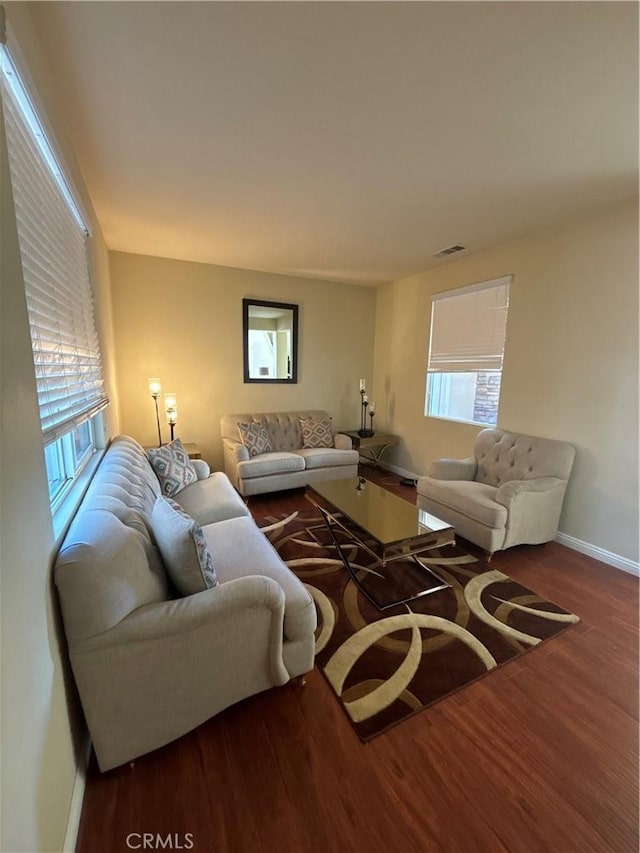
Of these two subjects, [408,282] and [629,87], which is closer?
[629,87]

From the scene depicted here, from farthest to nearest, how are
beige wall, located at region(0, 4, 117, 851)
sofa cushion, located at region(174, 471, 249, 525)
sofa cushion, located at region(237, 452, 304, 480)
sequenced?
sofa cushion, located at region(237, 452, 304, 480)
sofa cushion, located at region(174, 471, 249, 525)
beige wall, located at region(0, 4, 117, 851)

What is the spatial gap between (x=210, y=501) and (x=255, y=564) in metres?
0.88

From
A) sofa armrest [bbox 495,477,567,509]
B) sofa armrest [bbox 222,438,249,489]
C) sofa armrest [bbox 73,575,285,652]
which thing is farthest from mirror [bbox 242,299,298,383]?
sofa armrest [bbox 73,575,285,652]

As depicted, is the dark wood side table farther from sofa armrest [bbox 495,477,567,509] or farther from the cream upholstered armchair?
sofa armrest [bbox 495,477,567,509]

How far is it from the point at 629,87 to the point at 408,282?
2.96 meters

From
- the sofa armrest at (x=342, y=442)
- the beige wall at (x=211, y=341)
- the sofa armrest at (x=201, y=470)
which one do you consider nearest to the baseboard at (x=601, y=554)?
the sofa armrest at (x=342, y=442)

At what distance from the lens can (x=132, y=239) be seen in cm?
319

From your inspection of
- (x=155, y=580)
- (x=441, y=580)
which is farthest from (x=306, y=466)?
(x=155, y=580)

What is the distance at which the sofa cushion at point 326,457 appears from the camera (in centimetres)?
384

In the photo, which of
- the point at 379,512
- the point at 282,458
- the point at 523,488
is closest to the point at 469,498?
the point at 523,488

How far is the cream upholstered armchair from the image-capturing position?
8.22 feet

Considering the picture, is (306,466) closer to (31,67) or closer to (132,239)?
(132,239)

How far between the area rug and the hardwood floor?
64 mm

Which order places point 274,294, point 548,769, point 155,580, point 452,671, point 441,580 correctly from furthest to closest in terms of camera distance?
1. point 274,294
2. point 441,580
3. point 452,671
4. point 155,580
5. point 548,769
